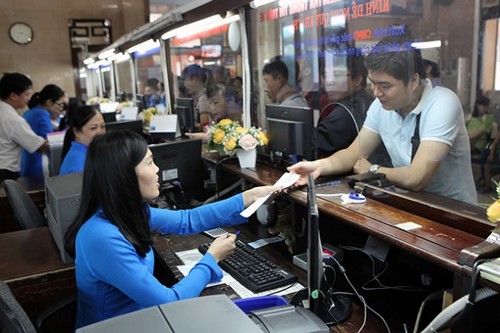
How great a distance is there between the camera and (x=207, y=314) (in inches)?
36.6

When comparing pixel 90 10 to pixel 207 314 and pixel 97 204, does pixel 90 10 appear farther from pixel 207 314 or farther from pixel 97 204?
pixel 207 314

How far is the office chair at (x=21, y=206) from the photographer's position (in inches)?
107

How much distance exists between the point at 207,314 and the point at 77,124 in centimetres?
252

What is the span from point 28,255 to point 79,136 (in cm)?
99

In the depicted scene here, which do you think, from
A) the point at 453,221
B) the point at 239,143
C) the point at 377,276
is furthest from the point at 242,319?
the point at 239,143

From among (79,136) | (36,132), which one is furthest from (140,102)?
Answer: (79,136)

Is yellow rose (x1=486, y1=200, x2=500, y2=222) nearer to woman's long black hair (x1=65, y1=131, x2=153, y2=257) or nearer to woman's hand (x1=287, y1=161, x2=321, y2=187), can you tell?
woman's hand (x1=287, y1=161, x2=321, y2=187)

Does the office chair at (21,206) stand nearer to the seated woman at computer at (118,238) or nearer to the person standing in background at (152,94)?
the seated woman at computer at (118,238)

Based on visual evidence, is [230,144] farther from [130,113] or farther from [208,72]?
[130,113]

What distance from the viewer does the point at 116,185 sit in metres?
1.57

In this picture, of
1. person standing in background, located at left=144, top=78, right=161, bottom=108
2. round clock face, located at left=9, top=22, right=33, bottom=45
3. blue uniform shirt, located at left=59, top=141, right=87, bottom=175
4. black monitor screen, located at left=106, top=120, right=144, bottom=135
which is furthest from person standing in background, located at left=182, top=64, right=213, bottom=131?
round clock face, located at left=9, top=22, right=33, bottom=45

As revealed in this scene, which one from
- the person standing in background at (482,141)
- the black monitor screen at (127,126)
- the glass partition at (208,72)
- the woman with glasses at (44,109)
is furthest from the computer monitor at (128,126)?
the person standing in background at (482,141)

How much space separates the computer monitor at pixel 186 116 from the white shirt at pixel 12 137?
1344 millimetres

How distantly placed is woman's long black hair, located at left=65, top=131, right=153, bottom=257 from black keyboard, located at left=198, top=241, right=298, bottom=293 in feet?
1.35
